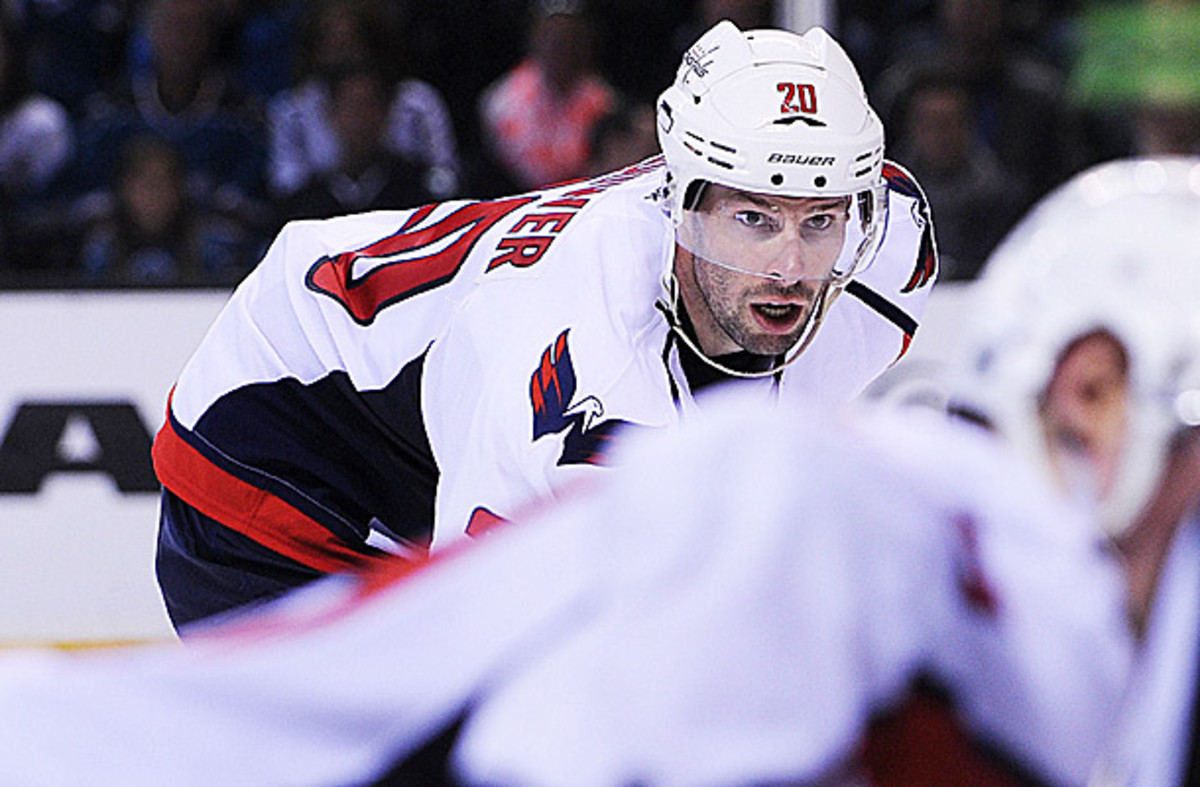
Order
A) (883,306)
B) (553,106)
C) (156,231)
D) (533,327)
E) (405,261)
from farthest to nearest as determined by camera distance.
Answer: (553,106) < (156,231) < (883,306) < (405,261) < (533,327)

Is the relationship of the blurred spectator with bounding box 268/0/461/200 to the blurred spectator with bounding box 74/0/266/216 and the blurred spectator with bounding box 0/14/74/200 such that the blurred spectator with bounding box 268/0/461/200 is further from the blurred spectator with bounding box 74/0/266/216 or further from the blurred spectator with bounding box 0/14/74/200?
the blurred spectator with bounding box 0/14/74/200

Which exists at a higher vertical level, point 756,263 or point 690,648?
point 690,648

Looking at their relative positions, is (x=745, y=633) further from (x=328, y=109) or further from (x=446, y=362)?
(x=328, y=109)

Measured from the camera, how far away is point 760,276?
101 inches

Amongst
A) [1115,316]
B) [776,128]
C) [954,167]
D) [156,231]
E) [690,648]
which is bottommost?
[156,231]

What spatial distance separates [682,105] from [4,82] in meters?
3.19

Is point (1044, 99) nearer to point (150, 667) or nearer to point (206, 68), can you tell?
point (206, 68)

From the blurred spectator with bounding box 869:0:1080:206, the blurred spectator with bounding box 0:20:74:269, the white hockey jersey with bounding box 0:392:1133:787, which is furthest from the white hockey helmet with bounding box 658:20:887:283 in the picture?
the blurred spectator with bounding box 0:20:74:269

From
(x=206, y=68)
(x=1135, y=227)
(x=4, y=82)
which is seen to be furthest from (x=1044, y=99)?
(x=1135, y=227)

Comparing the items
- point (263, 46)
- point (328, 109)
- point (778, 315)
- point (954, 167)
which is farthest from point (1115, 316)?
point (263, 46)

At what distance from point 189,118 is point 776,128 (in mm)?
3146

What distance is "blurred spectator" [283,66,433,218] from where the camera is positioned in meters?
5.20

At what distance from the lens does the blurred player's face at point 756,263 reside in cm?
257

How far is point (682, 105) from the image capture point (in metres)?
2.63
